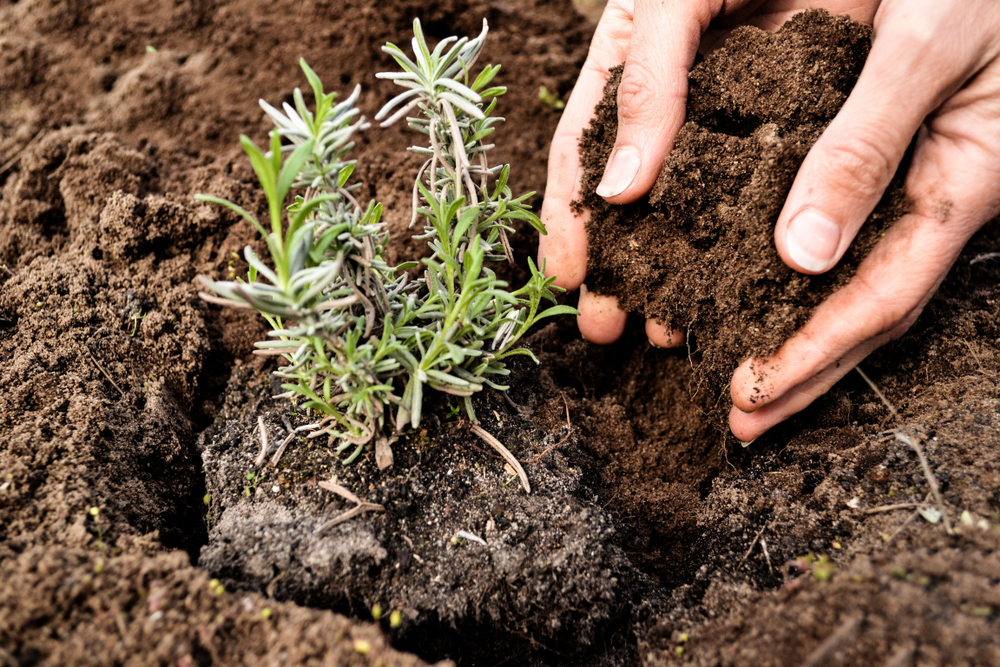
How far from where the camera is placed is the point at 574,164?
7.28 feet

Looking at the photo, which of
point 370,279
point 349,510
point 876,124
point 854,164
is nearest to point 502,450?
point 349,510

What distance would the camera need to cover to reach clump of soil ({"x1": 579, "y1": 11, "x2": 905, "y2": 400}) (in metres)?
1.75

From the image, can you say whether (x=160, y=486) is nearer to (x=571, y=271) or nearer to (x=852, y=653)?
(x=571, y=271)

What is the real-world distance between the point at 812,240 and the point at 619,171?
0.63 m

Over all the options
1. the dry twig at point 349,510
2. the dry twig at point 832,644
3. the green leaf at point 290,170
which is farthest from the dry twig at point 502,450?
the green leaf at point 290,170

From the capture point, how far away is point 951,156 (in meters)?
1.69

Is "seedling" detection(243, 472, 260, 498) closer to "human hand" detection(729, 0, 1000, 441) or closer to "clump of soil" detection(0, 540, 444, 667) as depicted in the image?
"clump of soil" detection(0, 540, 444, 667)

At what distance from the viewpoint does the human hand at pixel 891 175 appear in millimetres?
1557

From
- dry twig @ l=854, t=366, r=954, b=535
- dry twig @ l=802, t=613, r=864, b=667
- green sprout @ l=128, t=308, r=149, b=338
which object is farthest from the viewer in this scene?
green sprout @ l=128, t=308, r=149, b=338

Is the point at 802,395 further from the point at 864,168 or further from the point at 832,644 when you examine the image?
the point at 832,644

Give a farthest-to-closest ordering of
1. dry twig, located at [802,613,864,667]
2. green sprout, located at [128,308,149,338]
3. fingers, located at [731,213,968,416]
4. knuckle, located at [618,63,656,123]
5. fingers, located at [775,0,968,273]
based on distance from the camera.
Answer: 1. green sprout, located at [128,308,149,338]
2. knuckle, located at [618,63,656,123]
3. fingers, located at [731,213,968,416]
4. fingers, located at [775,0,968,273]
5. dry twig, located at [802,613,864,667]

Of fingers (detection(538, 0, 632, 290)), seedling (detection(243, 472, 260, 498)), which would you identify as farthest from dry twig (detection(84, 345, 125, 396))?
fingers (detection(538, 0, 632, 290))

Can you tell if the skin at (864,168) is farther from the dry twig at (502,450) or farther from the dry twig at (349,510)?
the dry twig at (349,510)

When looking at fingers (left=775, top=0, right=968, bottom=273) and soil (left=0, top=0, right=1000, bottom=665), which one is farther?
fingers (left=775, top=0, right=968, bottom=273)
